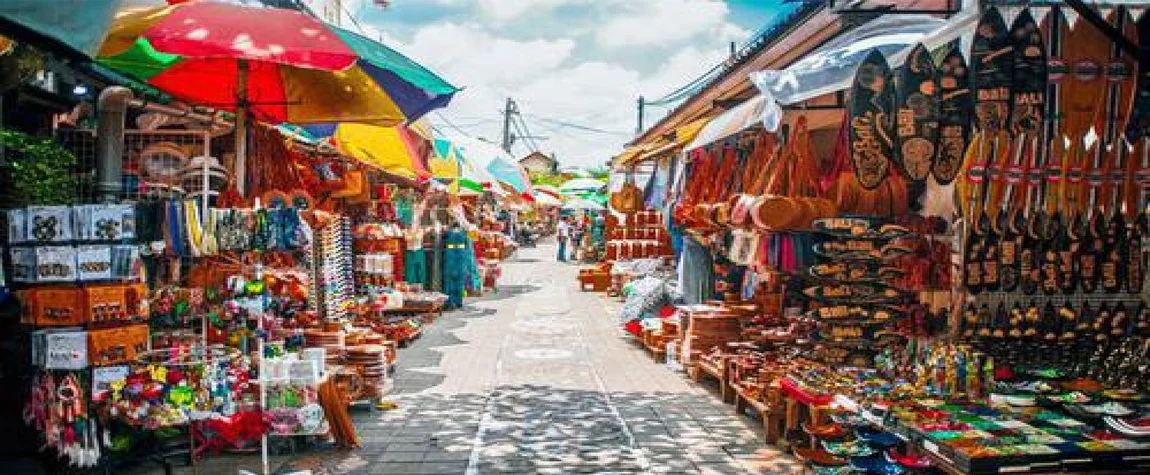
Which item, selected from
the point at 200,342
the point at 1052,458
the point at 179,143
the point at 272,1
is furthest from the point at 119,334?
the point at 272,1

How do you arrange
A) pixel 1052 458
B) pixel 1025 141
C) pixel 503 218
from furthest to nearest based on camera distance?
1. pixel 503 218
2. pixel 1025 141
3. pixel 1052 458

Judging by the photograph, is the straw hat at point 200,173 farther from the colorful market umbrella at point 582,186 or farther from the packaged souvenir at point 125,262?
the colorful market umbrella at point 582,186

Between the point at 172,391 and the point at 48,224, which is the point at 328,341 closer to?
the point at 172,391

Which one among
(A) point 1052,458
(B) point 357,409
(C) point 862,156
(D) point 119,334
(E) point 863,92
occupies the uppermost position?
(E) point 863,92

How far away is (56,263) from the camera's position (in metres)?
4.95

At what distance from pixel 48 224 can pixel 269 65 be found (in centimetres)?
230

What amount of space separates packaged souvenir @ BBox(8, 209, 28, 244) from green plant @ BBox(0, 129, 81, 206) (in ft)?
1.24

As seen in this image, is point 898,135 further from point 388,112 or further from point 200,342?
point 200,342

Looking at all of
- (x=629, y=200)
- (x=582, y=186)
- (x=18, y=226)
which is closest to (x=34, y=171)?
(x=18, y=226)

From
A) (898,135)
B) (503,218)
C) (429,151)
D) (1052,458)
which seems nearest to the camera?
(1052,458)

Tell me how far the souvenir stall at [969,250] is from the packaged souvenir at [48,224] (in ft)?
14.9

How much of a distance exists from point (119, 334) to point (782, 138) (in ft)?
17.4

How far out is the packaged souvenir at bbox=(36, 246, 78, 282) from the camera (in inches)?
195

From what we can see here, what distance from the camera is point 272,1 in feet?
35.0
